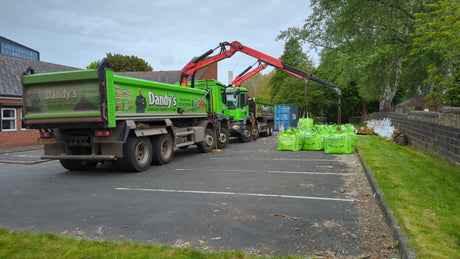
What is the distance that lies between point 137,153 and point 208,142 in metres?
4.96

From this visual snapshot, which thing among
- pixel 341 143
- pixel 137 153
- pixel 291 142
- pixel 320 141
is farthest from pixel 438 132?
pixel 137 153

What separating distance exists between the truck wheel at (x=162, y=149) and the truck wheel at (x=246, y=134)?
289 inches

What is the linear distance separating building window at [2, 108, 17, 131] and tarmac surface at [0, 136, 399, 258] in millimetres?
11186

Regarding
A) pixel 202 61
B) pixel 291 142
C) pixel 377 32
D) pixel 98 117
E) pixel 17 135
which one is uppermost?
pixel 377 32

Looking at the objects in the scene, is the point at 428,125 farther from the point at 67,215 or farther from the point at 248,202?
the point at 67,215

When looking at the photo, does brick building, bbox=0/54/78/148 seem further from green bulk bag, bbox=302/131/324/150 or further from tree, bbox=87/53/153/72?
tree, bbox=87/53/153/72

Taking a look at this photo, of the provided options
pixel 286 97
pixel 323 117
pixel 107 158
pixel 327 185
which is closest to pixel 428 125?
pixel 327 185

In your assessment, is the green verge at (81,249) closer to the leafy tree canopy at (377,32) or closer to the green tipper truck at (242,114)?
the green tipper truck at (242,114)

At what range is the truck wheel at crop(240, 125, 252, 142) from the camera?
17.9 meters

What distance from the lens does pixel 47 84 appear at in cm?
847

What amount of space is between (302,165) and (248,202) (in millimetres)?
4488

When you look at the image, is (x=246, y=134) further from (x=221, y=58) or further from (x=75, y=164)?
(x=75, y=164)

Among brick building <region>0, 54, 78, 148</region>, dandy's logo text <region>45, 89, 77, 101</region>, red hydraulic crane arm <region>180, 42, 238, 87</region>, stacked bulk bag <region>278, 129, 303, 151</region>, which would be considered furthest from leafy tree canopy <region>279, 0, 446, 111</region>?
brick building <region>0, 54, 78, 148</region>

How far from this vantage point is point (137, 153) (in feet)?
30.3
